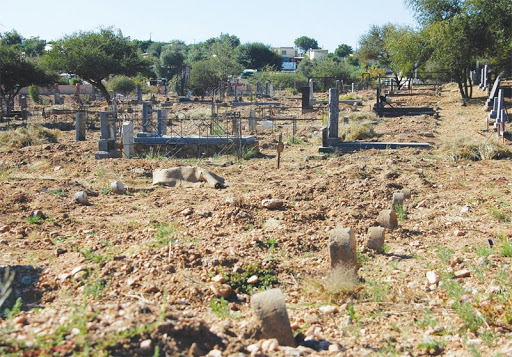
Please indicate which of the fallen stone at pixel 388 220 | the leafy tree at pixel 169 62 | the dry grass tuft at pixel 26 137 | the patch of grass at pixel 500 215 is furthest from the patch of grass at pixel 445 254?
the leafy tree at pixel 169 62

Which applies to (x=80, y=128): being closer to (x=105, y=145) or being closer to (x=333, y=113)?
(x=105, y=145)

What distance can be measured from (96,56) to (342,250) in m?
35.8

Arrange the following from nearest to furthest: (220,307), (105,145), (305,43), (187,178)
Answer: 1. (220,307)
2. (187,178)
3. (105,145)
4. (305,43)

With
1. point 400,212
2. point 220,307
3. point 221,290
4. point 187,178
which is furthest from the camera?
point 187,178

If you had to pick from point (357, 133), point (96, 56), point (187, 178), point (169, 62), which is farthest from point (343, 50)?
point (187, 178)

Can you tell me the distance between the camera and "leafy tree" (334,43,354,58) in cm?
13000

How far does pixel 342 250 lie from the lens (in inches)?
248

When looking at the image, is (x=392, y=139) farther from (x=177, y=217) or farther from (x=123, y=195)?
(x=177, y=217)

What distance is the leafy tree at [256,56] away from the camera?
10000 centimetres

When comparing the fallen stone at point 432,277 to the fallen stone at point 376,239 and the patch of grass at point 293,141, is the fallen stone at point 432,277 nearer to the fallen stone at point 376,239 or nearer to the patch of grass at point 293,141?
the fallen stone at point 376,239

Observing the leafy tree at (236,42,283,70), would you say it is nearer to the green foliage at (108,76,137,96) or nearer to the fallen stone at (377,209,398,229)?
the green foliage at (108,76,137,96)

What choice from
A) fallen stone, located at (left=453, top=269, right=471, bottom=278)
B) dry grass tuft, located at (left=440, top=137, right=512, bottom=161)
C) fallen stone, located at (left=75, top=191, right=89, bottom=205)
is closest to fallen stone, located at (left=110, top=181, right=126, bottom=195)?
fallen stone, located at (left=75, top=191, right=89, bottom=205)

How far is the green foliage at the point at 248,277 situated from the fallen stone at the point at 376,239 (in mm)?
1549

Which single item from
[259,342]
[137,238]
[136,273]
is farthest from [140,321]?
[137,238]
